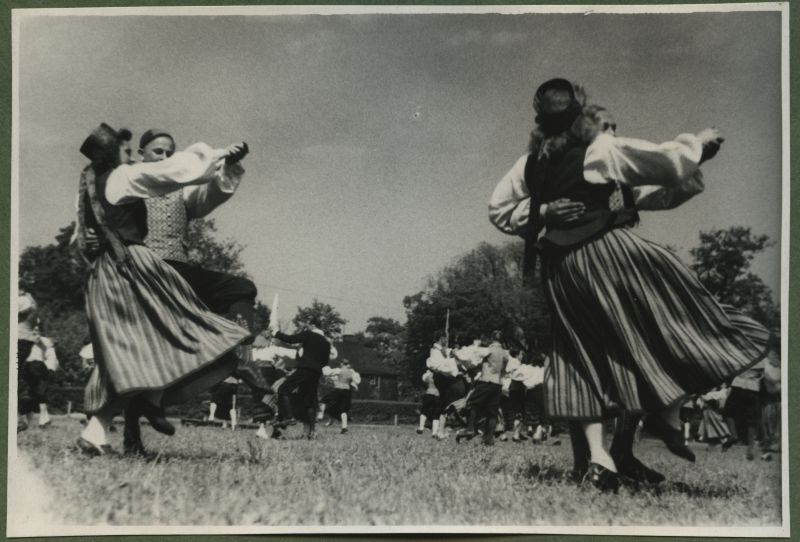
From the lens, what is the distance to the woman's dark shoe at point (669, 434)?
26.0 ft

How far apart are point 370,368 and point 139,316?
1761 millimetres

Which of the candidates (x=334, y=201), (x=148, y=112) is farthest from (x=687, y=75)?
(x=148, y=112)

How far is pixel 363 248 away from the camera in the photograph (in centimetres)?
852

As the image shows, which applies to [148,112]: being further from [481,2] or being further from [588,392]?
[588,392]

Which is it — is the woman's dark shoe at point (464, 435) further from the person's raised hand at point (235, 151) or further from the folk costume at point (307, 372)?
the person's raised hand at point (235, 151)

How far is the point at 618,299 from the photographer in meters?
7.96

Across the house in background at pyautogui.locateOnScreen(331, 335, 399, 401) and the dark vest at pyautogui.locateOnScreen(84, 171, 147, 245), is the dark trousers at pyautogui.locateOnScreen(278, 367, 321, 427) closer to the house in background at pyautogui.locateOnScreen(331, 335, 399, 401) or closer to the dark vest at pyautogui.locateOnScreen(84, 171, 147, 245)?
the house in background at pyautogui.locateOnScreen(331, 335, 399, 401)

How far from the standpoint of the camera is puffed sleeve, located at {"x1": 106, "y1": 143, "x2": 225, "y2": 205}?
820 centimetres

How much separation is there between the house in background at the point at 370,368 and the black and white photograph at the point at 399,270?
0.07 ft

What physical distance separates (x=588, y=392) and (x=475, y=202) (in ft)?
5.46

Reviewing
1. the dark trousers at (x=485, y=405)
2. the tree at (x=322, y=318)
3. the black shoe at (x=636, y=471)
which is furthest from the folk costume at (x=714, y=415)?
the tree at (x=322, y=318)

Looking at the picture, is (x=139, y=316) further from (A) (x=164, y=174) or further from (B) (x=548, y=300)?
(B) (x=548, y=300)

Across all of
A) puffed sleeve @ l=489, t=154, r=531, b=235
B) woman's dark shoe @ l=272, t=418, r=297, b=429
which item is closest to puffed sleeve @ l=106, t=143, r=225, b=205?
woman's dark shoe @ l=272, t=418, r=297, b=429

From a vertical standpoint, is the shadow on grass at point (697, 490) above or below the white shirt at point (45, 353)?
below
